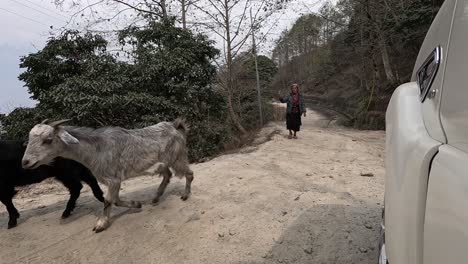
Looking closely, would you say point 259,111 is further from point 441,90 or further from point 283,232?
point 441,90

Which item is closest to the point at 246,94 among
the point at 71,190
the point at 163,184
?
the point at 163,184

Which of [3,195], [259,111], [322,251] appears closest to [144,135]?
[3,195]

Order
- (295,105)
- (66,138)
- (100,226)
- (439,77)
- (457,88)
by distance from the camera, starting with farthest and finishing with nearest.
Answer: (295,105)
(100,226)
(66,138)
(439,77)
(457,88)

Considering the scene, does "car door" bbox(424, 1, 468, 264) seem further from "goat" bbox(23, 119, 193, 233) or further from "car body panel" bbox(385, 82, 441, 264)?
"goat" bbox(23, 119, 193, 233)

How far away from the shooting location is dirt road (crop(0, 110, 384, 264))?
4074 millimetres

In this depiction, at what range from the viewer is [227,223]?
477 centimetres

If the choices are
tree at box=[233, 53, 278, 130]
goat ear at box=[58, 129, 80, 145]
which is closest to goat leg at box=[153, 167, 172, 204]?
goat ear at box=[58, 129, 80, 145]

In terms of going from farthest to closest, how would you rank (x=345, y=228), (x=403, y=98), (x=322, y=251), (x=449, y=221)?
(x=345, y=228), (x=322, y=251), (x=403, y=98), (x=449, y=221)

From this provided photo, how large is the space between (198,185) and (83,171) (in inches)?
70.6

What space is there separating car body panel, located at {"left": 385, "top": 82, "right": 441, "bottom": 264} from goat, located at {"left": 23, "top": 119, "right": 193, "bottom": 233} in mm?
3958

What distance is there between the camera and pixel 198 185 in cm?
641

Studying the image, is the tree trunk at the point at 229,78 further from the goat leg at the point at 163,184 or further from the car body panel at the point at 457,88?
the car body panel at the point at 457,88

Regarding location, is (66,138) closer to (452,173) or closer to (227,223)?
(227,223)

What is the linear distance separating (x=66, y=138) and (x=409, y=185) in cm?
429
